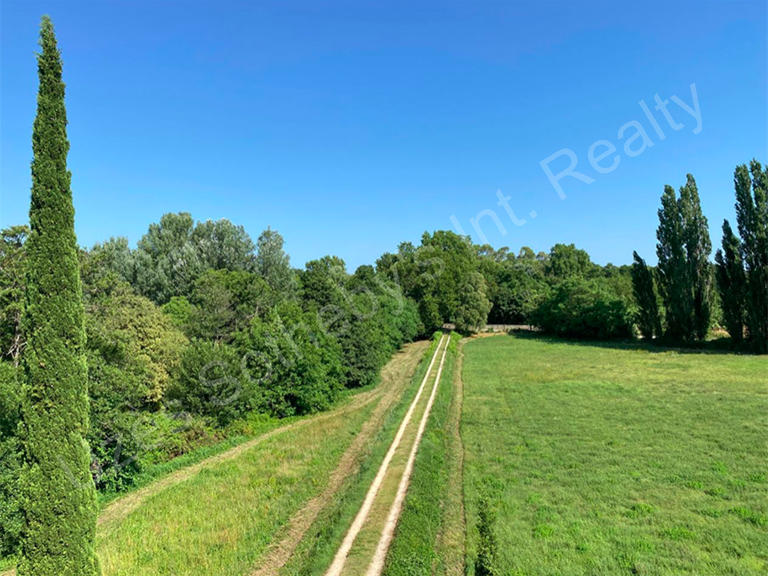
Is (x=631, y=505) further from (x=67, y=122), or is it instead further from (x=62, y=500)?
(x=67, y=122)

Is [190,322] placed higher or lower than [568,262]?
lower

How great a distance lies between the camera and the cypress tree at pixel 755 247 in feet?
125

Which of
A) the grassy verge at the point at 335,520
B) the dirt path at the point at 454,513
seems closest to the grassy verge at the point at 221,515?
the grassy verge at the point at 335,520

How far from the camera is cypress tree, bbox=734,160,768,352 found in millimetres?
38250

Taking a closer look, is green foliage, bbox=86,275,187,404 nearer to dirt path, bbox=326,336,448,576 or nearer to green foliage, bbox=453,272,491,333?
dirt path, bbox=326,336,448,576

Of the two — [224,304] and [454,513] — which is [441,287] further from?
[454,513]

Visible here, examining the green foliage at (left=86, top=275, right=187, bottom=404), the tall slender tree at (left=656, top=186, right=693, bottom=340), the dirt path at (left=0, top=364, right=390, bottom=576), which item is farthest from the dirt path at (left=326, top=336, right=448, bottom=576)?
the tall slender tree at (left=656, top=186, right=693, bottom=340)

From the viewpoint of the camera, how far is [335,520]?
1052 centimetres

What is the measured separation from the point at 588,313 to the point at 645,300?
6.76 metres

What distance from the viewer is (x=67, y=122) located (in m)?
8.63

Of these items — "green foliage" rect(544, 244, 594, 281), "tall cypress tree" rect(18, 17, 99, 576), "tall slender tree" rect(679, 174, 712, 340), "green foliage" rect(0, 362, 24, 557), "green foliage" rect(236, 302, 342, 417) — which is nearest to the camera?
"tall cypress tree" rect(18, 17, 99, 576)

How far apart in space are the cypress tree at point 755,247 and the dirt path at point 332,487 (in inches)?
1378

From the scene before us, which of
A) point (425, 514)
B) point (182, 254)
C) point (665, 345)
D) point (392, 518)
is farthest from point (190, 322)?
point (665, 345)

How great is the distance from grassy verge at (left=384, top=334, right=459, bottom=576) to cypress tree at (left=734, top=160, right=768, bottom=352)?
129ft
